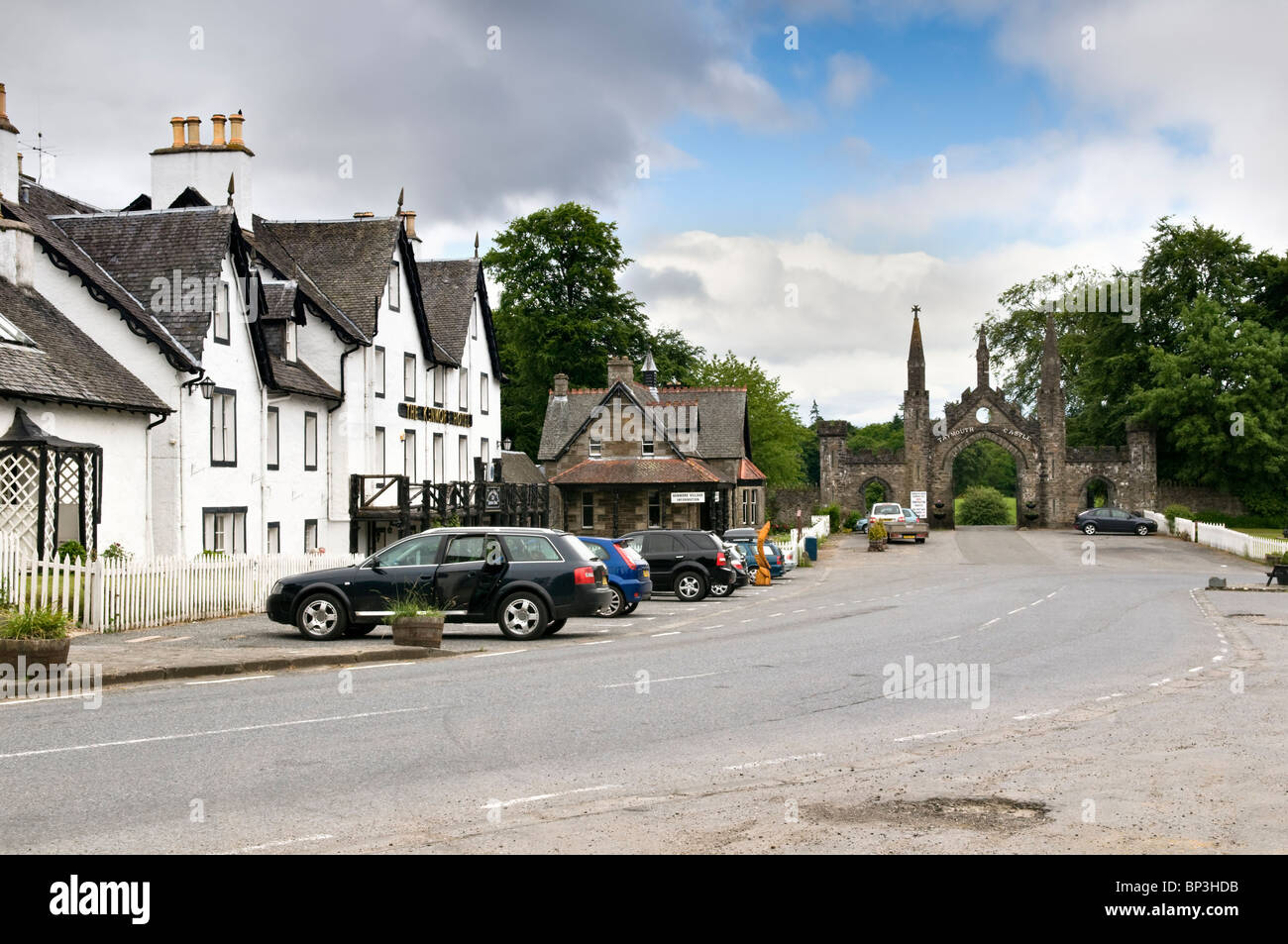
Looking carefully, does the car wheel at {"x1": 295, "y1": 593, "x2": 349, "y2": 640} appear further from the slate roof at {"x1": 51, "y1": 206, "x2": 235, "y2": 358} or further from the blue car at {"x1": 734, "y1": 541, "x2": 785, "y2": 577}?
the blue car at {"x1": 734, "y1": 541, "x2": 785, "y2": 577}

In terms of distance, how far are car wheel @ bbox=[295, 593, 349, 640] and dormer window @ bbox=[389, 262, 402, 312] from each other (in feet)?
70.9

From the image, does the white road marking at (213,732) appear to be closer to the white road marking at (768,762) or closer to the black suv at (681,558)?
the white road marking at (768,762)

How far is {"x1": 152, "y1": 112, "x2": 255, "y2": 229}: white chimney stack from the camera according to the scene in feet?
112

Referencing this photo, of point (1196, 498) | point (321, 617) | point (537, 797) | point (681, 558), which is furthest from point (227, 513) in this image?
point (1196, 498)

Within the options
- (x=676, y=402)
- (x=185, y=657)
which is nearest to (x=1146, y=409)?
(x=676, y=402)

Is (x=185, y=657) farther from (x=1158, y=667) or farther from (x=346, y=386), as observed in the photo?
(x=346, y=386)

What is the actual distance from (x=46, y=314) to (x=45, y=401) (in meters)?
4.01

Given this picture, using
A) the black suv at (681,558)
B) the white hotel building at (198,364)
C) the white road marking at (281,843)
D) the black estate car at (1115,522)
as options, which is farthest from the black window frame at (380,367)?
the black estate car at (1115,522)

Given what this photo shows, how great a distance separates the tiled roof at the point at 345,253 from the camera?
37906 millimetres

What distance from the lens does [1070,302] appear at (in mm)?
97125

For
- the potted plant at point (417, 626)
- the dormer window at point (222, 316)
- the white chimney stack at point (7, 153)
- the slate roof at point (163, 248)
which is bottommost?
the potted plant at point (417, 626)

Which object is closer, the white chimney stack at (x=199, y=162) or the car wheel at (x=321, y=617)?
the car wheel at (x=321, y=617)

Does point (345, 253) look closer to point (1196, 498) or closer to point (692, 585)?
point (692, 585)

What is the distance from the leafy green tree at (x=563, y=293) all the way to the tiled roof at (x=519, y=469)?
5.88m
